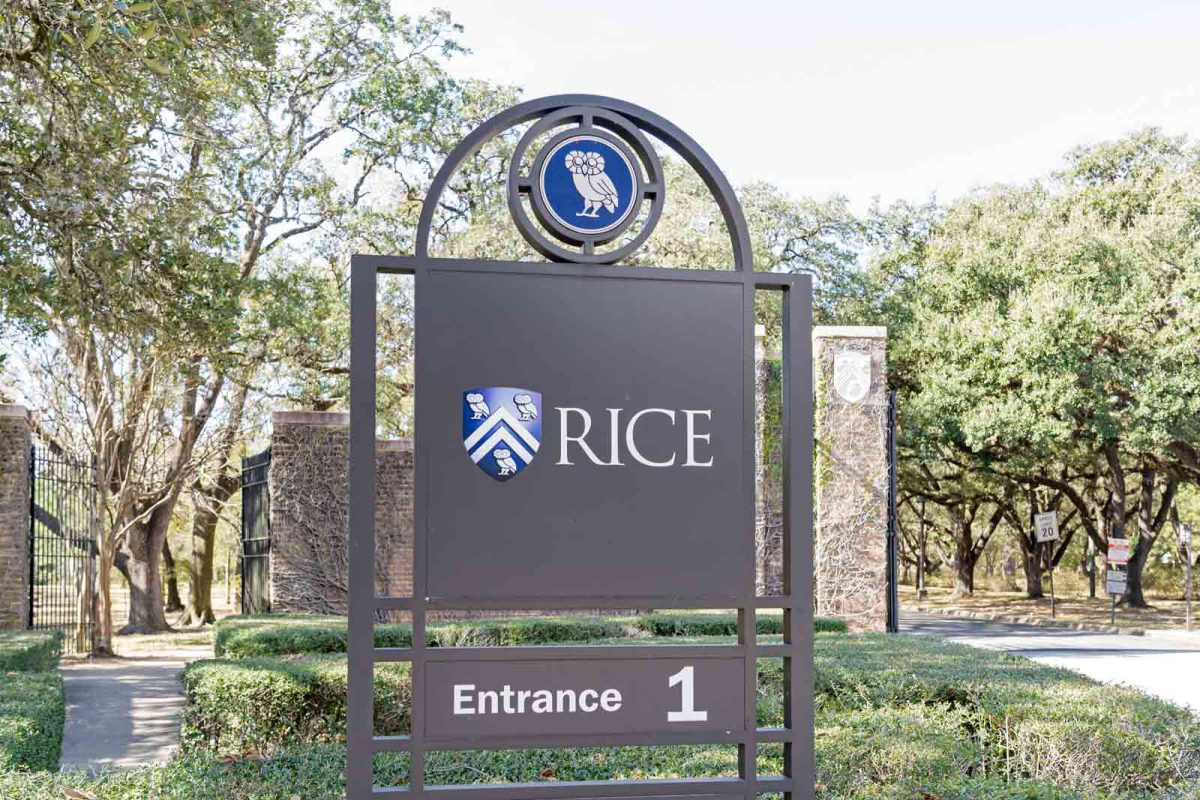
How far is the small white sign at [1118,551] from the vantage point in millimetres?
23250

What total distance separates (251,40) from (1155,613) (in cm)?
2386

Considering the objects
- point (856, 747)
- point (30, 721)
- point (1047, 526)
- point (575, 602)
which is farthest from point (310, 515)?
point (1047, 526)

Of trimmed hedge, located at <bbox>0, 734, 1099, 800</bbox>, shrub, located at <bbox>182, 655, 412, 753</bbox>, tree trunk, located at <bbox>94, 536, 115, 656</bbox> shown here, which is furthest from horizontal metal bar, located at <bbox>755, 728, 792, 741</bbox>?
tree trunk, located at <bbox>94, 536, 115, 656</bbox>

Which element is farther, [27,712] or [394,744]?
[27,712]

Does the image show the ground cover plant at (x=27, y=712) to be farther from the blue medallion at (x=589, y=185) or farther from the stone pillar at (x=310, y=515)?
the stone pillar at (x=310, y=515)

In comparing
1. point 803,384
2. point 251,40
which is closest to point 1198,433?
point 251,40

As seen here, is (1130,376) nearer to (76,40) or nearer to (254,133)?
(254,133)

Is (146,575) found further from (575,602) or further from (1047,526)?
(1047,526)

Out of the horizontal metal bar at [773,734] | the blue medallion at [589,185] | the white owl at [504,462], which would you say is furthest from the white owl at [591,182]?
the horizontal metal bar at [773,734]

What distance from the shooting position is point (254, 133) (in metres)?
18.1

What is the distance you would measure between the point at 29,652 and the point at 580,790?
22.0 feet

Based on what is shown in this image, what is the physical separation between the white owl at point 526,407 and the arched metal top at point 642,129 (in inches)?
25.1

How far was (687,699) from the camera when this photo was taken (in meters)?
4.02

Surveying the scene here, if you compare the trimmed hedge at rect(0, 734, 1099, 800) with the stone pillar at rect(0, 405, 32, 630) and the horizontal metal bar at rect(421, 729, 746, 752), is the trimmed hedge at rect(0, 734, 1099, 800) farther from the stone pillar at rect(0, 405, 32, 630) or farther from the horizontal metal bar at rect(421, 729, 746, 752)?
the stone pillar at rect(0, 405, 32, 630)
